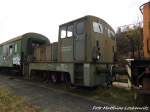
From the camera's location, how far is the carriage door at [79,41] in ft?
30.2

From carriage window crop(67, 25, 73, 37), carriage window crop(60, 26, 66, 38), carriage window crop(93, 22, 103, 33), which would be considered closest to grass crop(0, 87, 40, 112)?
carriage window crop(67, 25, 73, 37)

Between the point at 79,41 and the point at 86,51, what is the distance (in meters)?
0.74

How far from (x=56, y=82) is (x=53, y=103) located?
4354mm

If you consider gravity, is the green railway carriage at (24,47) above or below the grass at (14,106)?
above

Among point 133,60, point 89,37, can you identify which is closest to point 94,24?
point 89,37

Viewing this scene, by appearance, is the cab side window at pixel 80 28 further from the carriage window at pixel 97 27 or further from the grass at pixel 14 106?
the grass at pixel 14 106

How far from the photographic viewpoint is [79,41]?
31.0 feet

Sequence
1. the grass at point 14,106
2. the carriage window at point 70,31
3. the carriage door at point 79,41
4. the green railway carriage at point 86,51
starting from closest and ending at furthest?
1. the grass at point 14,106
2. the green railway carriage at point 86,51
3. the carriage door at point 79,41
4. the carriage window at point 70,31

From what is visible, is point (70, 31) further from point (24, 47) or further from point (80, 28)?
point (24, 47)

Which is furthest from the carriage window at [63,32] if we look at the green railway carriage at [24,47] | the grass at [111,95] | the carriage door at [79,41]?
the green railway carriage at [24,47]

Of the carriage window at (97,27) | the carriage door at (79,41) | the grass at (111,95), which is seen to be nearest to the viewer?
the grass at (111,95)

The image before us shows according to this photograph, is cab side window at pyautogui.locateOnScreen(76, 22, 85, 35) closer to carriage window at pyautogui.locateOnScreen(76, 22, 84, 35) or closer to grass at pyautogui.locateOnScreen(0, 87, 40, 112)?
carriage window at pyautogui.locateOnScreen(76, 22, 84, 35)

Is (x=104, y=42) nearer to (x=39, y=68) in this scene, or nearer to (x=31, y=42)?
(x=39, y=68)

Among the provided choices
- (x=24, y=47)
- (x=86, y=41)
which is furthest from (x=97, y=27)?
(x=24, y=47)
